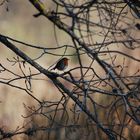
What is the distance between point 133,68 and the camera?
6.82 metres

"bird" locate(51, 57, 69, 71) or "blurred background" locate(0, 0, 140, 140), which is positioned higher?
"blurred background" locate(0, 0, 140, 140)

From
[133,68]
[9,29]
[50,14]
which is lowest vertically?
[50,14]

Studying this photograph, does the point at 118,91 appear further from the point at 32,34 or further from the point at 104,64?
the point at 32,34

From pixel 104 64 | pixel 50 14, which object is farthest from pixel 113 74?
pixel 50 14

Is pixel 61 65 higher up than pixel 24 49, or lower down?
lower down

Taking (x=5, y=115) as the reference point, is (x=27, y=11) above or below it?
above

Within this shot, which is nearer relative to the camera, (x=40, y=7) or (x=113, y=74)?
(x=40, y=7)

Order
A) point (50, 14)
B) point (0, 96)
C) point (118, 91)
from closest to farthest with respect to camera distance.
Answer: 1. point (50, 14)
2. point (118, 91)
3. point (0, 96)

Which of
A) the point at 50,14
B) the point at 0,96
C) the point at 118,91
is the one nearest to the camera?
the point at 50,14

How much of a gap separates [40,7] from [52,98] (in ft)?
12.6

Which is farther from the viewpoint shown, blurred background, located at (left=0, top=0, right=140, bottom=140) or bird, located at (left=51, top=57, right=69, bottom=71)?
blurred background, located at (left=0, top=0, right=140, bottom=140)

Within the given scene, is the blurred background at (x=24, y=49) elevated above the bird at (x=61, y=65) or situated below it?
above

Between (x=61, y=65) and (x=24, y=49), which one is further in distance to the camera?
(x=24, y=49)

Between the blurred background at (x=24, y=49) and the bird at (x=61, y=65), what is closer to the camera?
the bird at (x=61, y=65)
